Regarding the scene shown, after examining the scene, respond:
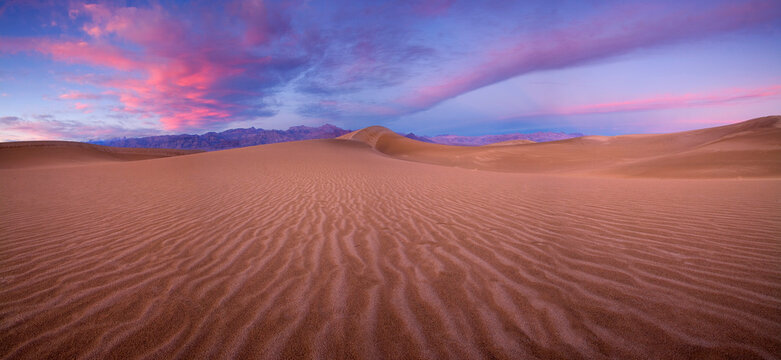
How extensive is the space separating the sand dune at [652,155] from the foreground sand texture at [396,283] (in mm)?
9345

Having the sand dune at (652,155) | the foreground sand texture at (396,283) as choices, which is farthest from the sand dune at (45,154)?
the sand dune at (652,155)

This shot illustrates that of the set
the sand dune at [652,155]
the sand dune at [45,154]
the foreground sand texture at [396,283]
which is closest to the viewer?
the foreground sand texture at [396,283]

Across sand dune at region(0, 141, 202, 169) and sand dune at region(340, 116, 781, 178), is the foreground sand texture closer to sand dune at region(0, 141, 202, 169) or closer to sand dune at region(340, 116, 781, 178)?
sand dune at region(340, 116, 781, 178)

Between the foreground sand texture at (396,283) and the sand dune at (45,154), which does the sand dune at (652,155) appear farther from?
the sand dune at (45,154)

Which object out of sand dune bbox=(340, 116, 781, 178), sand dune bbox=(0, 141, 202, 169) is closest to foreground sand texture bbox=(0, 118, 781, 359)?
sand dune bbox=(340, 116, 781, 178)

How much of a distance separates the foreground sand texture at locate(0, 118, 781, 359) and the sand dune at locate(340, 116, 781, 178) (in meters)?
9.34

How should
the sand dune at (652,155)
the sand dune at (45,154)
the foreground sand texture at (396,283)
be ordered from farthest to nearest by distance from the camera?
1. the sand dune at (45,154)
2. the sand dune at (652,155)
3. the foreground sand texture at (396,283)

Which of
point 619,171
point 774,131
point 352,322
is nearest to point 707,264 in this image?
point 352,322

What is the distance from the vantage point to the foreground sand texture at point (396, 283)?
6.29ft

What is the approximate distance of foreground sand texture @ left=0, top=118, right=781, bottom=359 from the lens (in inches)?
75.4

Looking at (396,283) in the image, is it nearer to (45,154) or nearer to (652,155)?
(652,155)

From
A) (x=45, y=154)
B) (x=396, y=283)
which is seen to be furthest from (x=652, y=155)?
(x=45, y=154)

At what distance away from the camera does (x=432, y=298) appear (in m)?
2.51

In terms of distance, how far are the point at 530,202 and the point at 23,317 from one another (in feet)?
25.1
